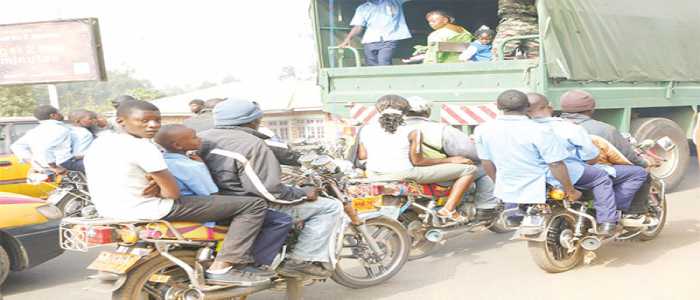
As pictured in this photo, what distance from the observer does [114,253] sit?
3312 millimetres

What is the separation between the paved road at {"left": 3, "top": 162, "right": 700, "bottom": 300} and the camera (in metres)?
4.17

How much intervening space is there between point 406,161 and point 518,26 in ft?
9.37

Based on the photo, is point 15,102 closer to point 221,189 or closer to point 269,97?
point 269,97

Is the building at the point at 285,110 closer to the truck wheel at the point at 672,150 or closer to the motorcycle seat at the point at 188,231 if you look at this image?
the truck wheel at the point at 672,150

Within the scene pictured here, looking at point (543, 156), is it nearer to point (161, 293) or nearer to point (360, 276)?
point (360, 276)

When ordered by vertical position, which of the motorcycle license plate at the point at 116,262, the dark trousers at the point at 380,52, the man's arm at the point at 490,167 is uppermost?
the dark trousers at the point at 380,52

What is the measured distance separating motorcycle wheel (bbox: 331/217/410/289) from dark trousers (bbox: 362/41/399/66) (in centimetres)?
411

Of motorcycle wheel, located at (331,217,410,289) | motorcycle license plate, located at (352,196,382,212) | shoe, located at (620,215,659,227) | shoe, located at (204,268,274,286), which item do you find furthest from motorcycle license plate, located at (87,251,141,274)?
shoe, located at (620,215,659,227)

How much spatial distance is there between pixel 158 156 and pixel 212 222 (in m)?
0.53

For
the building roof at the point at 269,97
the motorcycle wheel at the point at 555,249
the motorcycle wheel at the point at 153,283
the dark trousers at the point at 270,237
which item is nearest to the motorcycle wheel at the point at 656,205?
the motorcycle wheel at the point at 555,249

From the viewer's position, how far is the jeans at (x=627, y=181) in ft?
14.9

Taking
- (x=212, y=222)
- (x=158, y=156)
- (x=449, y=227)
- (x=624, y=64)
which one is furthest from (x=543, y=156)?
(x=624, y=64)

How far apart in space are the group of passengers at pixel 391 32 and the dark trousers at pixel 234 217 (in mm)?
4523

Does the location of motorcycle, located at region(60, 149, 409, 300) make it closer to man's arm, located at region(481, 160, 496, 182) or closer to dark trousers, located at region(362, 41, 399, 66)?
man's arm, located at region(481, 160, 496, 182)
